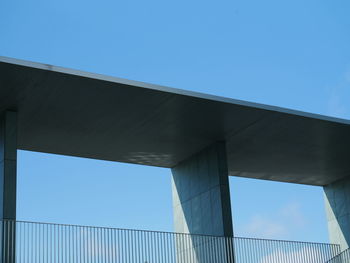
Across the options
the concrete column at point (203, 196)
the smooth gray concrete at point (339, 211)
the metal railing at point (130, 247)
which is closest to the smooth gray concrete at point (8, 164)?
the metal railing at point (130, 247)

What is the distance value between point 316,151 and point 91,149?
8876 mm

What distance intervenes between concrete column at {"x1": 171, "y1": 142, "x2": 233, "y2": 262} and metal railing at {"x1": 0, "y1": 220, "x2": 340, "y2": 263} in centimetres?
25

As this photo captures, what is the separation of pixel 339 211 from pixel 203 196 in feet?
27.8

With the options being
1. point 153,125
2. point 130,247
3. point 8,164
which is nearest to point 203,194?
point 153,125

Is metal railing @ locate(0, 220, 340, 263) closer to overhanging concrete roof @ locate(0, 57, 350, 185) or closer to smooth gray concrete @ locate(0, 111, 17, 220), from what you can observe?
smooth gray concrete @ locate(0, 111, 17, 220)

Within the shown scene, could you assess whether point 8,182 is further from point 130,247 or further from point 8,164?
point 130,247

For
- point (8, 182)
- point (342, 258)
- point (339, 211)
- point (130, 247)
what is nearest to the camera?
point (8, 182)

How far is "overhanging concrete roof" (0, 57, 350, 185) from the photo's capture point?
67.6 ft

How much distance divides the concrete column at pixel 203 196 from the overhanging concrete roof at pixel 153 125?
0.52 metres

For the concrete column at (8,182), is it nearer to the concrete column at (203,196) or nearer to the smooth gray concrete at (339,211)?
the concrete column at (203,196)

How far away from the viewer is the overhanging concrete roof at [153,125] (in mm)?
20609

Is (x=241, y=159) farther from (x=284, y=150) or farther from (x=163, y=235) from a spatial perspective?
(x=163, y=235)

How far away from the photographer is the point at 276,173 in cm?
3042

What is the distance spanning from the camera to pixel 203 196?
26.9m
